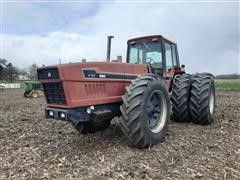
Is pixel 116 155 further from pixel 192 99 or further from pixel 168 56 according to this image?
pixel 168 56

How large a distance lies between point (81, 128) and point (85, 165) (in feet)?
6.42

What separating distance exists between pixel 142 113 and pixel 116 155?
88cm

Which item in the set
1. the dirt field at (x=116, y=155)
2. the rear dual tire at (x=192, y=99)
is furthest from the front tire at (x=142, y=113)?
the rear dual tire at (x=192, y=99)

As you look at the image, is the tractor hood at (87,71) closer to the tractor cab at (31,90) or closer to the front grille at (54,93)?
the front grille at (54,93)

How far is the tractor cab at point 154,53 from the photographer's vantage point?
7.89 m

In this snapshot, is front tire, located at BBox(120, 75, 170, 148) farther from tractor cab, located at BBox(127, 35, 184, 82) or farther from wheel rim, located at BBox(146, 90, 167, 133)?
tractor cab, located at BBox(127, 35, 184, 82)

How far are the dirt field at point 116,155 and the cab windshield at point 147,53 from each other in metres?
1.74

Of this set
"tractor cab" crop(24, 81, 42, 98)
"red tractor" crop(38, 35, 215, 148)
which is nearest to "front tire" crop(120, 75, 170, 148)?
"red tractor" crop(38, 35, 215, 148)

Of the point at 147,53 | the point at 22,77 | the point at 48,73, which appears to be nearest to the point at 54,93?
the point at 48,73

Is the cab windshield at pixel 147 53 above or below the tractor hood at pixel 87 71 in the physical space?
above

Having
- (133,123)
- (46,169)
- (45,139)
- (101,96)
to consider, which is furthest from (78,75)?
(45,139)

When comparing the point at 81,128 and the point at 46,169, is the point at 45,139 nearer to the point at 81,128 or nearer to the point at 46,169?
the point at 81,128

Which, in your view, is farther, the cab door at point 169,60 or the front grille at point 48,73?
the cab door at point 169,60

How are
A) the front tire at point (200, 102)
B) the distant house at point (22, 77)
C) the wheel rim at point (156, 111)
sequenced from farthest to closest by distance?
the distant house at point (22, 77) → the front tire at point (200, 102) → the wheel rim at point (156, 111)
